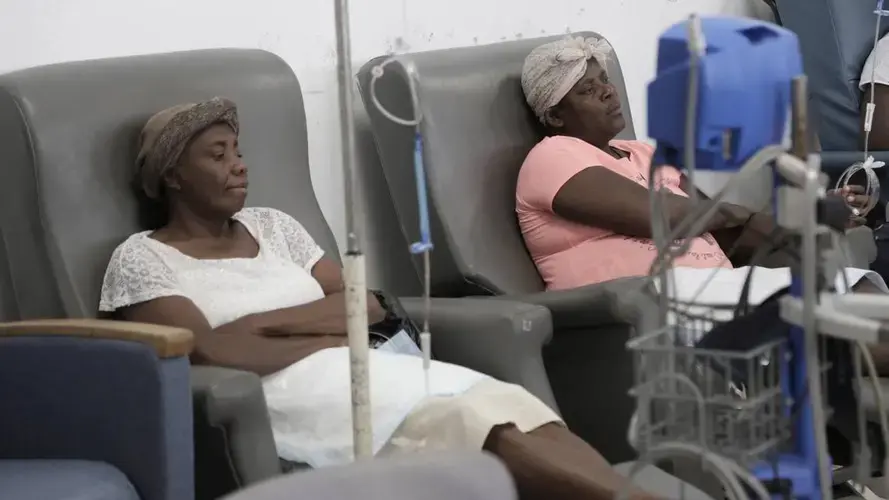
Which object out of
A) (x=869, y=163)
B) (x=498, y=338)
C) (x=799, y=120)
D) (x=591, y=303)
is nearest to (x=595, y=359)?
(x=591, y=303)

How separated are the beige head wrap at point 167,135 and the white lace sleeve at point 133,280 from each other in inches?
5.4

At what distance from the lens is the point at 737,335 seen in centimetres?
115

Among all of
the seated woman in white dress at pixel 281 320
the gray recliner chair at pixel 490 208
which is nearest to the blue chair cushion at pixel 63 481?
the seated woman in white dress at pixel 281 320

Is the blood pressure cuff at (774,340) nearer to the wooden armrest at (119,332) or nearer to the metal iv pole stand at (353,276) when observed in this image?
the metal iv pole stand at (353,276)

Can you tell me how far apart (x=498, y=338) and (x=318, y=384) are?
33cm

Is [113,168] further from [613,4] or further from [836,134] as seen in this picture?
[836,134]

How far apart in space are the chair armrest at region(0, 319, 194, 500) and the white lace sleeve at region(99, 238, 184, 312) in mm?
170

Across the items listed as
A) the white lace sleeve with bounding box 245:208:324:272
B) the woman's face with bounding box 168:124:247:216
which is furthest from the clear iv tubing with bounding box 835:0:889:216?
the woman's face with bounding box 168:124:247:216

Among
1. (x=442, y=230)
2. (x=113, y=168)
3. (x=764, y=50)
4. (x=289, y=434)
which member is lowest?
(x=289, y=434)

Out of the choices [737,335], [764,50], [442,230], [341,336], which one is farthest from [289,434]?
[764,50]

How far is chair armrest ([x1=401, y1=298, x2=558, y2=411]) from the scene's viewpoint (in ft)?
6.42

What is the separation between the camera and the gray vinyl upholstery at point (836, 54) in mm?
3375

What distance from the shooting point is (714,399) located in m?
1.07

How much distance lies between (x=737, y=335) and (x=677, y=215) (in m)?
1.16
